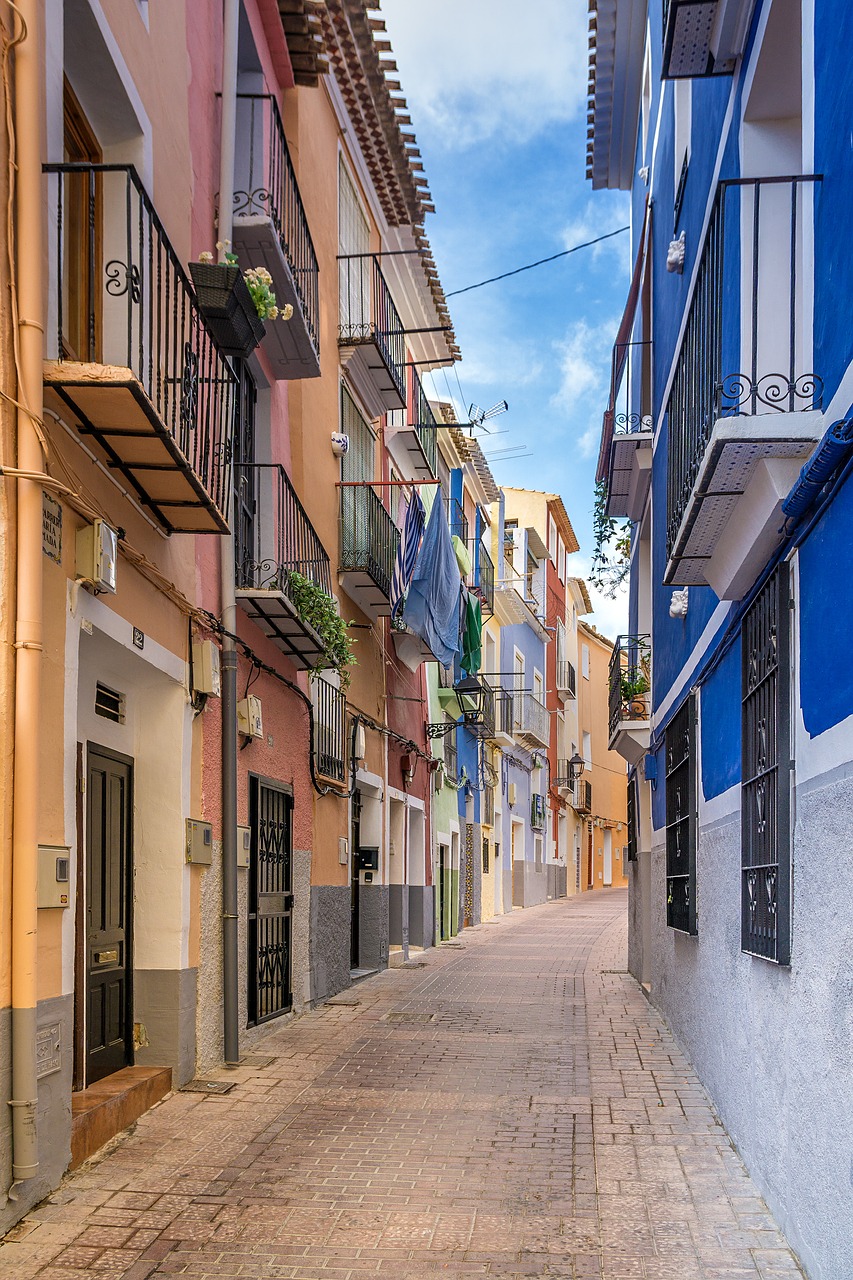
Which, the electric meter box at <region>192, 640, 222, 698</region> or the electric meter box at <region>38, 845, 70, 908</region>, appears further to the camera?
the electric meter box at <region>192, 640, 222, 698</region>

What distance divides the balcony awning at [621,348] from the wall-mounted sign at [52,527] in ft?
28.1

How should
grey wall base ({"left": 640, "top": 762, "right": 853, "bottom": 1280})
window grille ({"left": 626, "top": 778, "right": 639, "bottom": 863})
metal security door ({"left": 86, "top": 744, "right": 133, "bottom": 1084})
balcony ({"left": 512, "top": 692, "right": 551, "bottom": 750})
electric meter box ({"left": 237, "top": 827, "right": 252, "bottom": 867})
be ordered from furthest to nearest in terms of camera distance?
1. balcony ({"left": 512, "top": 692, "right": 551, "bottom": 750})
2. window grille ({"left": 626, "top": 778, "right": 639, "bottom": 863})
3. electric meter box ({"left": 237, "top": 827, "right": 252, "bottom": 867})
4. metal security door ({"left": 86, "top": 744, "right": 133, "bottom": 1084})
5. grey wall base ({"left": 640, "top": 762, "right": 853, "bottom": 1280})

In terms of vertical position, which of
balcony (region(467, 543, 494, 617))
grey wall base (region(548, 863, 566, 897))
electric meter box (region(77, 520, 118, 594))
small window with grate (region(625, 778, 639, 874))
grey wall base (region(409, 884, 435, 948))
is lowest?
grey wall base (region(548, 863, 566, 897))

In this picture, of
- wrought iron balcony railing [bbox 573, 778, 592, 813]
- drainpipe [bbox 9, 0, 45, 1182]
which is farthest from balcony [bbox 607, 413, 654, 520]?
wrought iron balcony railing [bbox 573, 778, 592, 813]

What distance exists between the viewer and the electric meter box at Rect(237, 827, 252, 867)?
9492mm

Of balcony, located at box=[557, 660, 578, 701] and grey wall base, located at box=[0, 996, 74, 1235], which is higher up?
balcony, located at box=[557, 660, 578, 701]

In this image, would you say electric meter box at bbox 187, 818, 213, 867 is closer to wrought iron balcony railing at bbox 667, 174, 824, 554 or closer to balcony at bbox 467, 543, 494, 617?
wrought iron balcony railing at bbox 667, 174, 824, 554

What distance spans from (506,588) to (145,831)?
75.5 feet

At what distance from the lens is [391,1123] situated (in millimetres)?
7156

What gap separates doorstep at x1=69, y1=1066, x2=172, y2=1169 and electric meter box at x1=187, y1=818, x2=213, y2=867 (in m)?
1.33

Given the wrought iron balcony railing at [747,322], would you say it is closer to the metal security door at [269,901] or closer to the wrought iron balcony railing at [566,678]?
the metal security door at [269,901]

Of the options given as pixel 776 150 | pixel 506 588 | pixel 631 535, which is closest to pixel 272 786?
pixel 776 150

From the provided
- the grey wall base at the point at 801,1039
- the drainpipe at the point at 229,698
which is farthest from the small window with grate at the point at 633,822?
the grey wall base at the point at 801,1039

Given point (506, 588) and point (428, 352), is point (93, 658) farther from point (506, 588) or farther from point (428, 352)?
point (506, 588)
